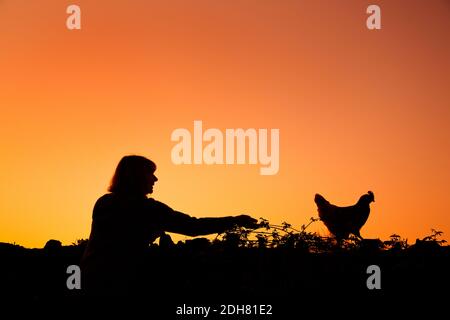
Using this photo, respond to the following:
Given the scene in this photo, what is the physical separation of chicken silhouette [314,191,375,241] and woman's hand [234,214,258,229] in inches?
190

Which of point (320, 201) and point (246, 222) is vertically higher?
point (246, 222)

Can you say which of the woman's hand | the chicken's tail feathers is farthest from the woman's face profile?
the chicken's tail feathers

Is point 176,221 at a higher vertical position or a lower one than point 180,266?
higher

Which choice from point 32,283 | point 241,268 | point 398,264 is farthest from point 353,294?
point 32,283

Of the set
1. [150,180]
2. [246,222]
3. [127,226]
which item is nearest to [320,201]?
[246,222]

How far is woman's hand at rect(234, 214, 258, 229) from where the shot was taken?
5317mm

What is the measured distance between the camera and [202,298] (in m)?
5.02

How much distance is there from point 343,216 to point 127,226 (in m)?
6.62

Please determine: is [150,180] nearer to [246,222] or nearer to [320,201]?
[246,222]

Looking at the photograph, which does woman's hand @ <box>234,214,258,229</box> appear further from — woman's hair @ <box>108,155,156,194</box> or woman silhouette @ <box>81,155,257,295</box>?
woman's hair @ <box>108,155,156,194</box>

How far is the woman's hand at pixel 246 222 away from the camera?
5.32 m

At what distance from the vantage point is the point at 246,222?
5.34 m
